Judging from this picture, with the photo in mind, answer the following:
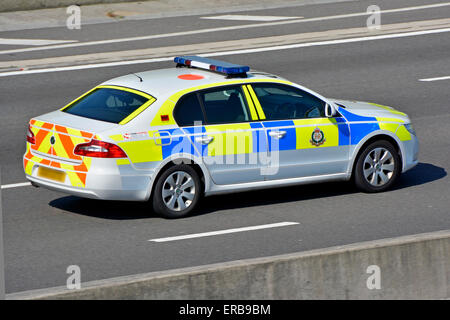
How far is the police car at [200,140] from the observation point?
10.5 meters

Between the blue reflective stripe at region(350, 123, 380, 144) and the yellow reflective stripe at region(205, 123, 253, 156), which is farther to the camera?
the blue reflective stripe at region(350, 123, 380, 144)

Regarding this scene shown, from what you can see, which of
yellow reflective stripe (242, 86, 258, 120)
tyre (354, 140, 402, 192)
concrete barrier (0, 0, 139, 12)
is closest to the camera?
yellow reflective stripe (242, 86, 258, 120)

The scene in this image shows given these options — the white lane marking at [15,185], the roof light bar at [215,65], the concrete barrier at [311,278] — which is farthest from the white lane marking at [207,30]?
the concrete barrier at [311,278]

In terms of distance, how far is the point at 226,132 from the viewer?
36.0 feet

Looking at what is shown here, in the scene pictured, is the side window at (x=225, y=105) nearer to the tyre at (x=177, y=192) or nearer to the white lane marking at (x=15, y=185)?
the tyre at (x=177, y=192)

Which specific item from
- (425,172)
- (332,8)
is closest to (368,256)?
(425,172)

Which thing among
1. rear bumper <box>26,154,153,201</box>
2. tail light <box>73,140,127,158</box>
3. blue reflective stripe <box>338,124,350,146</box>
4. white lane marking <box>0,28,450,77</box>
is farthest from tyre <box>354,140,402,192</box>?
white lane marking <box>0,28,450,77</box>

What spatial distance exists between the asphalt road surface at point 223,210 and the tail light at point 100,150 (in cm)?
82

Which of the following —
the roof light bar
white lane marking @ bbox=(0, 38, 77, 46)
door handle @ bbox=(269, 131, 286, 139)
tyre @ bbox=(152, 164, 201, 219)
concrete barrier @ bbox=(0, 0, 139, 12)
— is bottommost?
tyre @ bbox=(152, 164, 201, 219)

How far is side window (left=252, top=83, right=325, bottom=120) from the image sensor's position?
1135 centimetres

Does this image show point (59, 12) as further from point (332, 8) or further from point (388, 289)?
point (388, 289)

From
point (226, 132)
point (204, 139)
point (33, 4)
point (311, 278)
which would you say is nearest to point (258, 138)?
point (226, 132)

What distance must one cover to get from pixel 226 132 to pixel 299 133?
3.06ft

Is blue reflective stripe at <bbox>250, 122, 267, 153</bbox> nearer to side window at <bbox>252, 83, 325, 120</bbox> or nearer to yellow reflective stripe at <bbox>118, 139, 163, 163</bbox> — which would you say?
side window at <bbox>252, 83, 325, 120</bbox>
